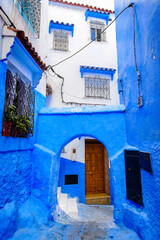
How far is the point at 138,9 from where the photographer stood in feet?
14.0

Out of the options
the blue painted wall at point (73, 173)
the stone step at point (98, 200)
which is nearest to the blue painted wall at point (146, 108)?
the blue painted wall at point (73, 173)

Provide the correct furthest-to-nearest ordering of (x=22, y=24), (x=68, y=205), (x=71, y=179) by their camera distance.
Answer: (x=71, y=179) → (x=68, y=205) → (x=22, y=24)

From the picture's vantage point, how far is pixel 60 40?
29.9 ft

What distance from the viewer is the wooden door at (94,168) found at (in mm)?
9438

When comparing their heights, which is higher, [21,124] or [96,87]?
[96,87]

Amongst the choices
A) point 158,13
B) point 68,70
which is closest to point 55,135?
point 158,13

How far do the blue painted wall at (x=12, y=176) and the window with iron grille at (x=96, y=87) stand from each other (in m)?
4.96

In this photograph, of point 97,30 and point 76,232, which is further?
point 97,30

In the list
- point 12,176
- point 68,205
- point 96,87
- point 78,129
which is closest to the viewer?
point 12,176

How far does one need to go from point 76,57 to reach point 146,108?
253 inches

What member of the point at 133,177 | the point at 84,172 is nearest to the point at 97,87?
the point at 84,172

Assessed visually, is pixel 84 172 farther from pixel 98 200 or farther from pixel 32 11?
pixel 32 11

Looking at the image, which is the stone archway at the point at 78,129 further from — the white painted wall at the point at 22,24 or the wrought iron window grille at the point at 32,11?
the wrought iron window grille at the point at 32,11

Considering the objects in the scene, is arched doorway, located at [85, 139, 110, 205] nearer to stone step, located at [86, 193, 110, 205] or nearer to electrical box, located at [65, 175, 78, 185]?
stone step, located at [86, 193, 110, 205]
